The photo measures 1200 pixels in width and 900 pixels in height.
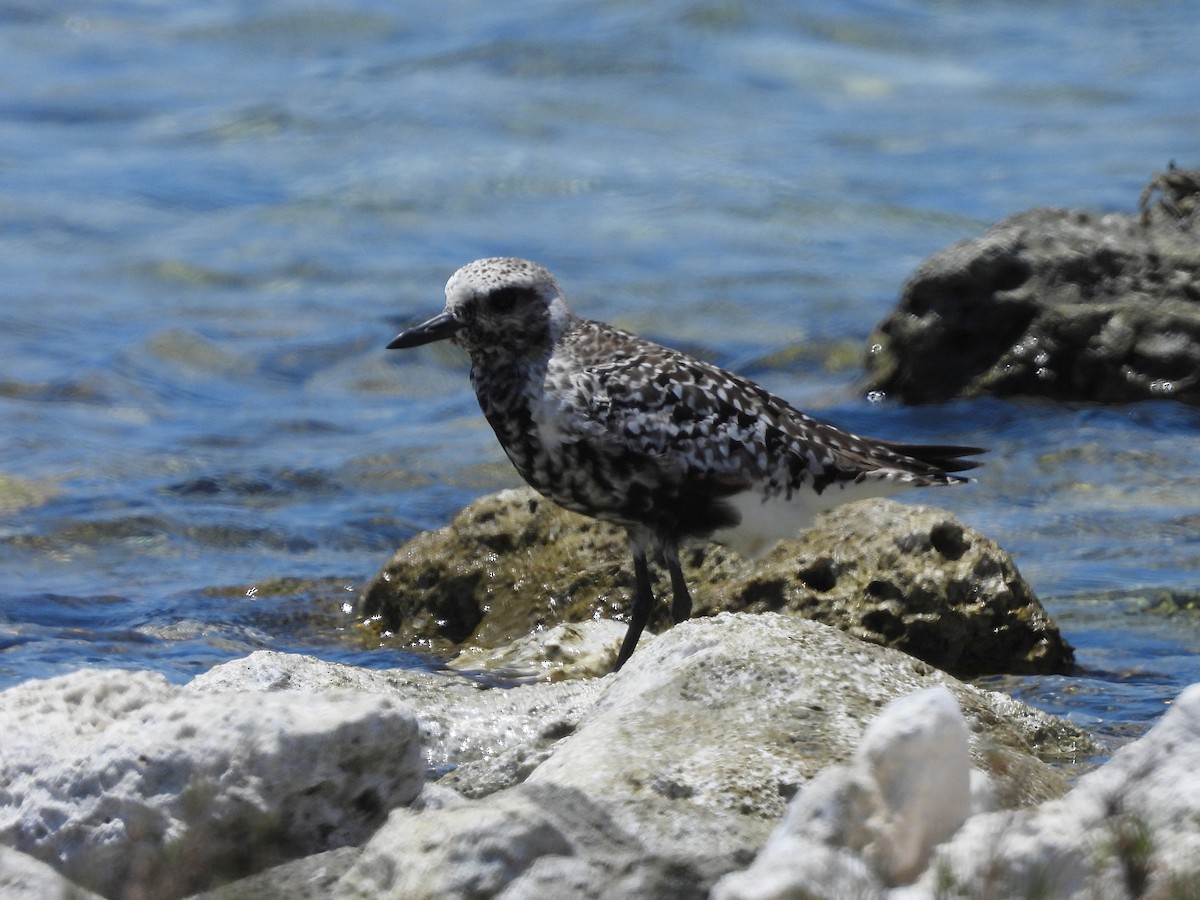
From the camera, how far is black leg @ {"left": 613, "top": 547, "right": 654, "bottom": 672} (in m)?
→ 7.26

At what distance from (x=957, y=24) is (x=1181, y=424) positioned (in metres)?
11.1

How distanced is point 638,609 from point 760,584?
730mm

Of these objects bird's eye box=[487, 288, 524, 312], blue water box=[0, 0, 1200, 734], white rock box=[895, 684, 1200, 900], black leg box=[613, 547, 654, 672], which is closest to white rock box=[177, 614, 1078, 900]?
white rock box=[895, 684, 1200, 900]

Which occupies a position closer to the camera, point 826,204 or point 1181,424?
point 1181,424

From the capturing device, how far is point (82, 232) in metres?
16.6

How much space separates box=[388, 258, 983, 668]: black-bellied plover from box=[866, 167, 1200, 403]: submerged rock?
4670mm

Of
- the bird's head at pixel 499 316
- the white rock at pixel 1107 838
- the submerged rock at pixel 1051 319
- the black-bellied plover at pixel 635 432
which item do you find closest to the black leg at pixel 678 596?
the black-bellied plover at pixel 635 432

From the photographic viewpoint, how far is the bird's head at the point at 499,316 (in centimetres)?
723

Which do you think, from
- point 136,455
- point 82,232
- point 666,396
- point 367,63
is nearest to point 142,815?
point 666,396

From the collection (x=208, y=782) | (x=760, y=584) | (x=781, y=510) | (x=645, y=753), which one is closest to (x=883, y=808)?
(x=645, y=753)

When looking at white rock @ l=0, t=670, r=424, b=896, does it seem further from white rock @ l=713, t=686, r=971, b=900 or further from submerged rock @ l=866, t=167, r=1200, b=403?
submerged rock @ l=866, t=167, r=1200, b=403

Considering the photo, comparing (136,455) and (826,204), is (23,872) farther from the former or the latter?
(826,204)

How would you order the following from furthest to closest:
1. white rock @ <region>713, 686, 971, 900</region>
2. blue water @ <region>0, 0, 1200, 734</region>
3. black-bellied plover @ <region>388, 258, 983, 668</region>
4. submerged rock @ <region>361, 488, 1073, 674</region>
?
blue water @ <region>0, 0, 1200, 734</region> < submerged rock @ <region>361, 488, 1073, 674</region> < black-bellied plover @ <region>388, 258, 983, 668</region> < white rock @ <region>713, 686, 971, 900</region>

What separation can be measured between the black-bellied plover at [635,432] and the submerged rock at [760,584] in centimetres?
29
